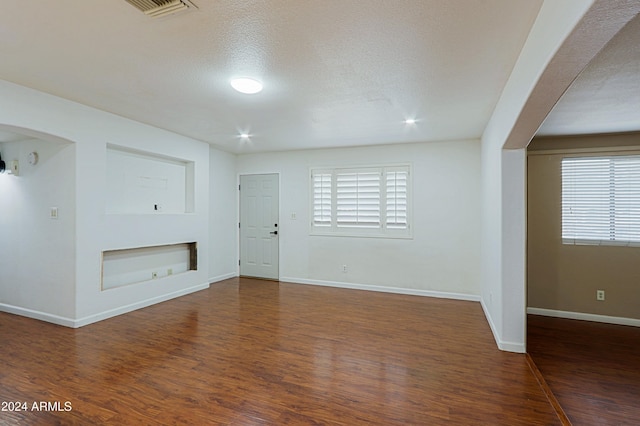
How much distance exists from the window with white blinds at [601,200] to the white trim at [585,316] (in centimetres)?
99

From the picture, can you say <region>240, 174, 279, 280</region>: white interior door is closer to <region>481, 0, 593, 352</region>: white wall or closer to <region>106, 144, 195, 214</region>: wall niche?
<region>106, 144, 195, 214</region>: wall niche

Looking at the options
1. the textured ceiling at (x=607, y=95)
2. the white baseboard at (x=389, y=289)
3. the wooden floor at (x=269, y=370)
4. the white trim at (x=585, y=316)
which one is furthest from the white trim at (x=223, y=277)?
the textured ceiling at (x=607, y=95)

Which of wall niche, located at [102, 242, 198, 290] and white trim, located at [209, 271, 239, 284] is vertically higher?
wall niche, located at [102, 242, 198, 290]

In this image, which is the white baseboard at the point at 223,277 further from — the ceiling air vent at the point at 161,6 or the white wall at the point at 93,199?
the ceiling air vent at the point at 161,6

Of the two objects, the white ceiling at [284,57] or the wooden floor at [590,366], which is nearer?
the white ceiling at [284,57]

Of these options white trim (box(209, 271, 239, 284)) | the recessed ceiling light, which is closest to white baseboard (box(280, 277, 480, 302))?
white trim (box(209, 271, 239, 284))

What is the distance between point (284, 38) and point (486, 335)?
3.67m

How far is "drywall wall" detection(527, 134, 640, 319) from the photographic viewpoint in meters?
4.09

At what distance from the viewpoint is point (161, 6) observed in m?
1.88

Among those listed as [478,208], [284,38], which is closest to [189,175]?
[284,38]

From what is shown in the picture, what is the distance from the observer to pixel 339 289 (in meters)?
5.73

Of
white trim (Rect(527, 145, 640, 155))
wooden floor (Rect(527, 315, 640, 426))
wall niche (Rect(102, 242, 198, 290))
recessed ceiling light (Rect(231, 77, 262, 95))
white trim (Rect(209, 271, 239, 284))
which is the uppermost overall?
recessed ceiling light (Rect(231, 77, 262, 95))

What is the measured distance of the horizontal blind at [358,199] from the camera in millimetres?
5664

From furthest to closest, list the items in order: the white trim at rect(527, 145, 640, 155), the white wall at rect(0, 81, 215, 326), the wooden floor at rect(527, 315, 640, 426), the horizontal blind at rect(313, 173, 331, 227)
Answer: the horizontal blind at rect(313, 173, 331, 227) < the white trim at rect(527, 145, 640, 155) < the white wall at rect(0, 81, 215, 326) < the wooden floor at rect(527, 315, 640, 426)
